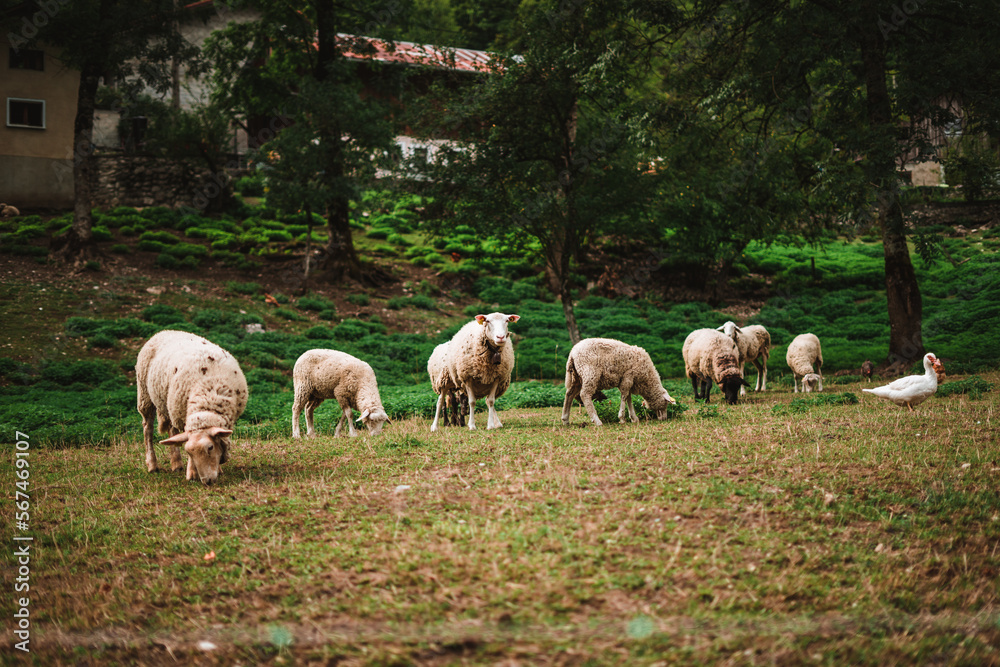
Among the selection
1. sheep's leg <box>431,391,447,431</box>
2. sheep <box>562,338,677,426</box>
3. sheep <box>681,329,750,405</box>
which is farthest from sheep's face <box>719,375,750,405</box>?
sheep's leg <box>431,391,447,431</box>

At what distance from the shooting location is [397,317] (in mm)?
24250

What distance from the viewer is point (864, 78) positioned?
→ 15258 millimetres

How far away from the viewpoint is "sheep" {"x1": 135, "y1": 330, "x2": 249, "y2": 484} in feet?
24.0

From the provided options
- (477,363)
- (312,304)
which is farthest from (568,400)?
(312,304)

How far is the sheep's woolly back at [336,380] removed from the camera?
11.3m

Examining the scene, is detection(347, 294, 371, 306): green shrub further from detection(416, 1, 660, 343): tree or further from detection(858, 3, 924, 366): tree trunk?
detection(858, 3, 924, 366): tree trunk

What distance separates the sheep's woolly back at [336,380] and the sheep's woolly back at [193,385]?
3.00 m

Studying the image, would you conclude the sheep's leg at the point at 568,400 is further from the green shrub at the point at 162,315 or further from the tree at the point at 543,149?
the green shrub at the point at 162,315

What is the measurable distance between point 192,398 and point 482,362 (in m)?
4.65

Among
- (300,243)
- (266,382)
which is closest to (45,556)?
(266,382)

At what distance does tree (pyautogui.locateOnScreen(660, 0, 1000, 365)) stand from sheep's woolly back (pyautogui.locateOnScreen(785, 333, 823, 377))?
204 centimetres

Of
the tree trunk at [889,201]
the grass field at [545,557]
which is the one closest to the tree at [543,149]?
the tree trunk at [889,201]

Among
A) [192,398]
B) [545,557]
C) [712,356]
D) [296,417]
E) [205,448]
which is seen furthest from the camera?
[712,356]

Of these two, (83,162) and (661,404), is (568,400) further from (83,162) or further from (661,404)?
(83,162)
